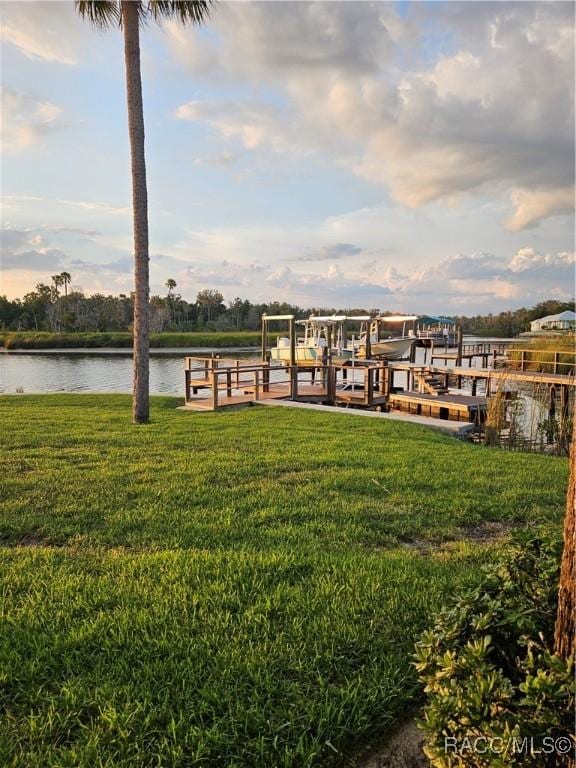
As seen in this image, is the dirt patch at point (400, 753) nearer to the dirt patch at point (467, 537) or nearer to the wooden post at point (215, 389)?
the dirt patch at point (467, 537)

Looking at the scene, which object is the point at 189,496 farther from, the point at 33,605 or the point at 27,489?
the point at 33,605

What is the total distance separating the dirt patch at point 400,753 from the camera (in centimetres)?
186

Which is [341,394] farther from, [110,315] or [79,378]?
[110,315]

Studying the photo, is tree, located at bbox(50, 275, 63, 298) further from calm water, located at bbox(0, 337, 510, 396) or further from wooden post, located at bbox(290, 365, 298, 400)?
wooden post, located at bbox(290, 365, 298, 400)

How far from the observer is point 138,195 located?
891 centimetres

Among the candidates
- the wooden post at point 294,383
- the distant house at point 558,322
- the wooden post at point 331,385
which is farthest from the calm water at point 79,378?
the distant house at point 558,322

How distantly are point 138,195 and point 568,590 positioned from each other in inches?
358

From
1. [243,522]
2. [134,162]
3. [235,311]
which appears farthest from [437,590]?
[235,311]

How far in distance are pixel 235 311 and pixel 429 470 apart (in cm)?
8592

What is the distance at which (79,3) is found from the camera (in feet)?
29.5

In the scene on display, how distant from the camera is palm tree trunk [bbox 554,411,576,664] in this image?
155 centimetres

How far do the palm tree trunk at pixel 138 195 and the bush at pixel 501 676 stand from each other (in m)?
8.25

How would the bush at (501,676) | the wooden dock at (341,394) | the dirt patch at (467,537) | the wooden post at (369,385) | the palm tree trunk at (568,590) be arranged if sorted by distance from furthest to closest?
the wooden post at (369,385), the wooden dock at (341,394), the dirt patch at (467,537), the palm tree trunk at (568,590), the bush at (501,676)

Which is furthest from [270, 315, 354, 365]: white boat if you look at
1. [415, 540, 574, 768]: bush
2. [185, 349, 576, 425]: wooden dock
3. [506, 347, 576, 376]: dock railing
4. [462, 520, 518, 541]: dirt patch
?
[415, 540, 574, 768]: bush
